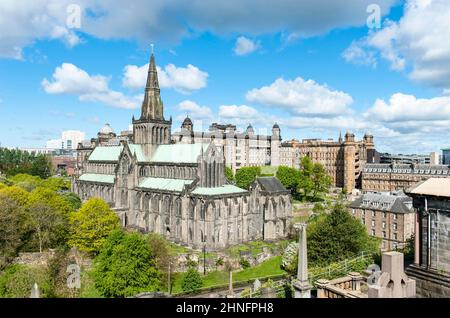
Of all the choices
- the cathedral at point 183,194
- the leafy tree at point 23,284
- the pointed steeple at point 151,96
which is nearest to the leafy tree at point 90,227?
the cathedral at point 183,194

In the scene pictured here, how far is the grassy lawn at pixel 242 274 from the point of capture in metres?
51.2

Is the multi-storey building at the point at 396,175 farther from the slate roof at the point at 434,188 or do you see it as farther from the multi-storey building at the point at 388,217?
the slate roof at the point at 434,188

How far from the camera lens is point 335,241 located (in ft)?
149

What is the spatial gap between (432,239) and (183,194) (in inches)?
1965

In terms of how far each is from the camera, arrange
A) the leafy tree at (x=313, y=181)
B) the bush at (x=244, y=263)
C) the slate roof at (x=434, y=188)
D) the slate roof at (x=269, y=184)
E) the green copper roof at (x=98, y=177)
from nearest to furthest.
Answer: the slate roof at (x=434, y=188) < the bush at (x=244, y=263) < the slate roof at (x=269, y=184) < the green copper roof at (x=98, y=177) < the leafy tree at (x=313, y=181)

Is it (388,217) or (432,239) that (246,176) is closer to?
(388,217)

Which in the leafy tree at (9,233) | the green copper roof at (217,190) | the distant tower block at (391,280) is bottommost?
the leafy tree at (9,233)

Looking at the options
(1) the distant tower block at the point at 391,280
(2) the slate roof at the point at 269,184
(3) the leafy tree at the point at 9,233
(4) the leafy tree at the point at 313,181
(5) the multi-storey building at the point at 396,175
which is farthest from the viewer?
(4) the leafy tree at the point at 313,181

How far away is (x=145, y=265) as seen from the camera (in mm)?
41656

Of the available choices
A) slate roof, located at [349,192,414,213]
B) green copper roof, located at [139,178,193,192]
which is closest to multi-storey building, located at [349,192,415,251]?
slate roof, located at [349,192,414,213]

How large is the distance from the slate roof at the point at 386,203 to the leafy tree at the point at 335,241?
80.9ft

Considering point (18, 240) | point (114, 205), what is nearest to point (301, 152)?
point (114, 205)

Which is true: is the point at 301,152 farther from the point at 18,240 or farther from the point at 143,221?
the point at 18,240

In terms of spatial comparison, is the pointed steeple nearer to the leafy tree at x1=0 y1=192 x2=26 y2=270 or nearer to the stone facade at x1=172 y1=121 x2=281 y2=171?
the leafy tree at x1=0 y1=192 x2=26 y2=270
